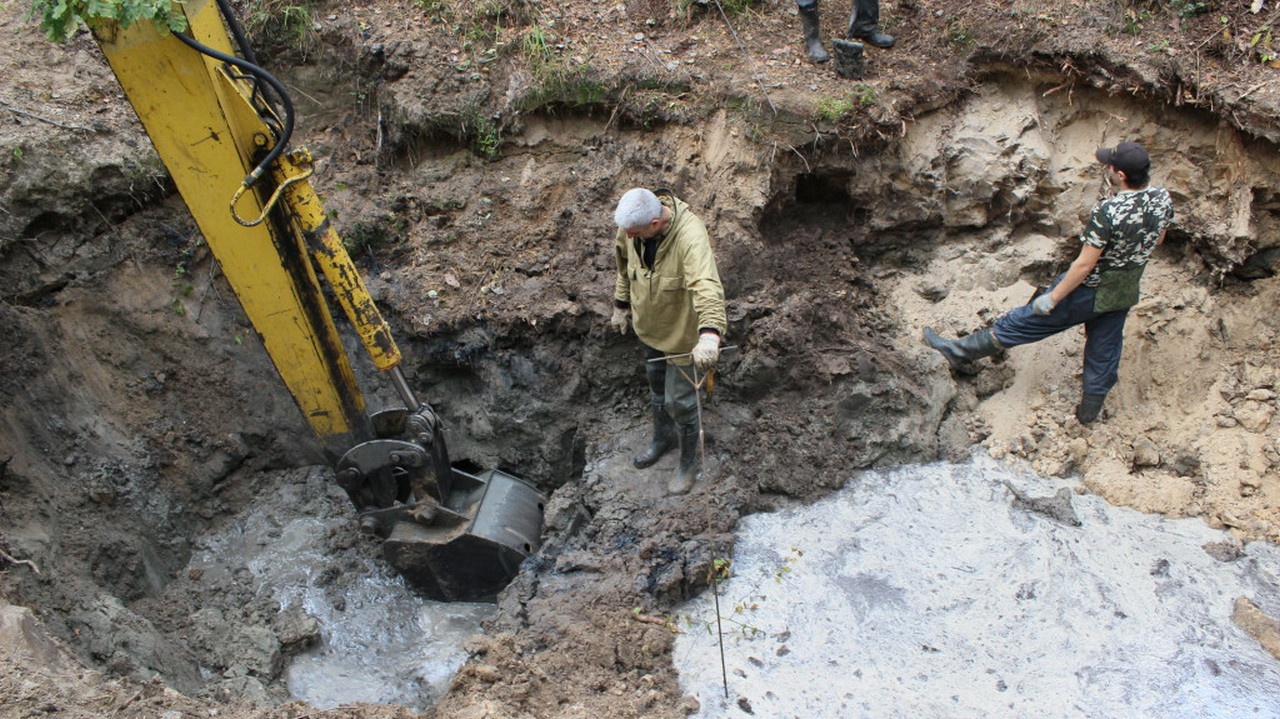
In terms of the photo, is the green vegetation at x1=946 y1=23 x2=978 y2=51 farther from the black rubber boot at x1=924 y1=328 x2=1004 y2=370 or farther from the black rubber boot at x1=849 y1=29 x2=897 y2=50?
the black rubber boot at x1=924 y1=328 x2=1004 y2=370

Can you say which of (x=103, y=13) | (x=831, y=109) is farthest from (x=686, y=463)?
(x=103, y=13)

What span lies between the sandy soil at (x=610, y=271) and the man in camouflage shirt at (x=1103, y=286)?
28 centimetres

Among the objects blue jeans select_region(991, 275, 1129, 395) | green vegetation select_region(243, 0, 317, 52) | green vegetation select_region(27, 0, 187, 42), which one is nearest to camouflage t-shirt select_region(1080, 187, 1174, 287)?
blue jeans select_region(991, 275, 1129, 395)

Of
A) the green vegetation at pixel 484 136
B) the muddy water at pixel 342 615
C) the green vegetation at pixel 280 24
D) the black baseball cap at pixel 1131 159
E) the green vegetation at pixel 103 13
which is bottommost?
the muddy water at pixel 342 615

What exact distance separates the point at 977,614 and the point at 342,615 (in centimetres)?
320

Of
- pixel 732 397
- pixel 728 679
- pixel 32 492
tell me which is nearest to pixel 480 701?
pixel 728 679

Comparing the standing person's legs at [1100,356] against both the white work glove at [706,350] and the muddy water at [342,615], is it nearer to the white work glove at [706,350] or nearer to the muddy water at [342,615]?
the white work glove at [706,350]

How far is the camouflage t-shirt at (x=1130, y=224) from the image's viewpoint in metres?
4.00

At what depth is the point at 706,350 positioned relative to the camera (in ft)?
11.8

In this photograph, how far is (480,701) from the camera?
3.10 meters

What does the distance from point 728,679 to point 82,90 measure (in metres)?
4.87

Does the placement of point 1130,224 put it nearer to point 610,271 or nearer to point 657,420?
point 657,420

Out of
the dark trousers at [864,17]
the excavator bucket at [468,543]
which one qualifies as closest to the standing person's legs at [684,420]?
the excavator bucket at [468,543]

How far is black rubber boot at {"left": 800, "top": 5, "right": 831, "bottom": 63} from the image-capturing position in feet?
17.4
